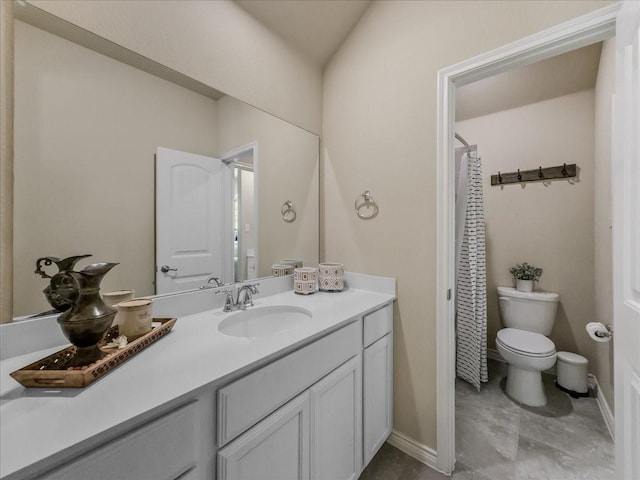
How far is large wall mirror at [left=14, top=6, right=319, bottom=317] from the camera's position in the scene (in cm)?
83

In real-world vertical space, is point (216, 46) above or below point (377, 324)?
above

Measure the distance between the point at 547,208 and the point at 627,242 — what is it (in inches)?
67.9

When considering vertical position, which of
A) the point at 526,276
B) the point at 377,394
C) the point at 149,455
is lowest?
the point at 377,394

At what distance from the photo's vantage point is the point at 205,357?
30.0 inches

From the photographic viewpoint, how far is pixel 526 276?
7.36 ft

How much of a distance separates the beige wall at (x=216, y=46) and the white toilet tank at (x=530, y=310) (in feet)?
7.00

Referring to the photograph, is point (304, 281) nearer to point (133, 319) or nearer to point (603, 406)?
point (133, 319)

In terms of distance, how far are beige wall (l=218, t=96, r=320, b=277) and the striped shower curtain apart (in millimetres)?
1123

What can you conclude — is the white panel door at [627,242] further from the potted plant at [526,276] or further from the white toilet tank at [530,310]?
the potted plant at [526,276]

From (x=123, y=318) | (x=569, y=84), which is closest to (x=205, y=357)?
(x=123, y=318)

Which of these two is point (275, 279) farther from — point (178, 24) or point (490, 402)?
point (490, 402)

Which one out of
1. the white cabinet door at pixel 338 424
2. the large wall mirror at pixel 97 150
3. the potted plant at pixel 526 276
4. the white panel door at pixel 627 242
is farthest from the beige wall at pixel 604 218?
the large wall mirror at pixel 97 150

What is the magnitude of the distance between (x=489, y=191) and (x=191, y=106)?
2.61 meters

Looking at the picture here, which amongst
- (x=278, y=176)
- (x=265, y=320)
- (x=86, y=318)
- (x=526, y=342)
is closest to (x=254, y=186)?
(x=278, y=176)
